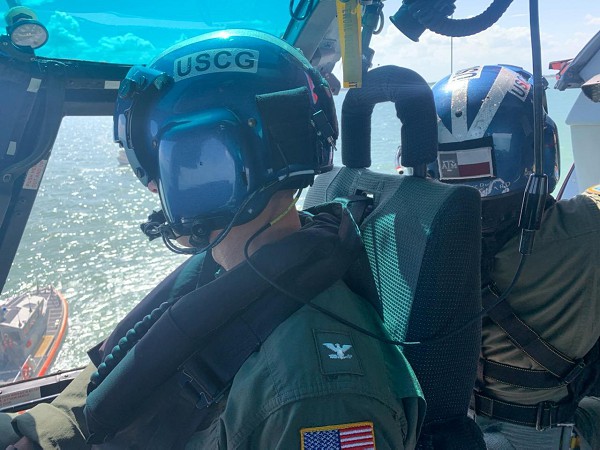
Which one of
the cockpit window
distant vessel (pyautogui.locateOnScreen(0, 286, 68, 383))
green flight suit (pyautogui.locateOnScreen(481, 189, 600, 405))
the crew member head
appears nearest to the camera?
green flight suit (pyautogui.locateOnScreen(481, 189, 600, 405))

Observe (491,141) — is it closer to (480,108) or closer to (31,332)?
(480,108)

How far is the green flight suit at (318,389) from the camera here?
2.45ft

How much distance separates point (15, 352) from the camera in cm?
1396

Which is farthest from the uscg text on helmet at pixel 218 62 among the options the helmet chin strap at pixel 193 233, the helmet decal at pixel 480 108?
the helmet decal at pixel 480 108

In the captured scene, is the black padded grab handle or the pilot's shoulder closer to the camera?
the black padded grab handle

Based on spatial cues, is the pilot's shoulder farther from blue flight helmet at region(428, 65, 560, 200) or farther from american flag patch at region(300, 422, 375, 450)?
american flag patch at region(300, 422, 375, 450)

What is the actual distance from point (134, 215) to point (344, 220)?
98.0ft

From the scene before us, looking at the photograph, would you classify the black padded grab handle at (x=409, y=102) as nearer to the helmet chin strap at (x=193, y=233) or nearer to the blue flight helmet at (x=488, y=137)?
the helmet chin strap at (x=193, y=233)

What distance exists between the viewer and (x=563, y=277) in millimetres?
1611

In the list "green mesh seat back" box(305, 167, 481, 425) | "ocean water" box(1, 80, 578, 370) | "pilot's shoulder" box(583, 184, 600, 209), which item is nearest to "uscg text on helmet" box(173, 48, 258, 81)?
"green mesh seat back" box(305, 167, 481, 425)

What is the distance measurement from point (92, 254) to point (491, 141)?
968 inches

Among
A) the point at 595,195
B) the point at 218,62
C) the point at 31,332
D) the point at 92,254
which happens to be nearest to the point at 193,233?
the point at 218,62

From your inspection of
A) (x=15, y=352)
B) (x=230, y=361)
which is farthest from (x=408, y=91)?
(x=15, y=352)

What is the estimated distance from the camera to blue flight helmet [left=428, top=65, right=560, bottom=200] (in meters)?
Answer: 1.74
